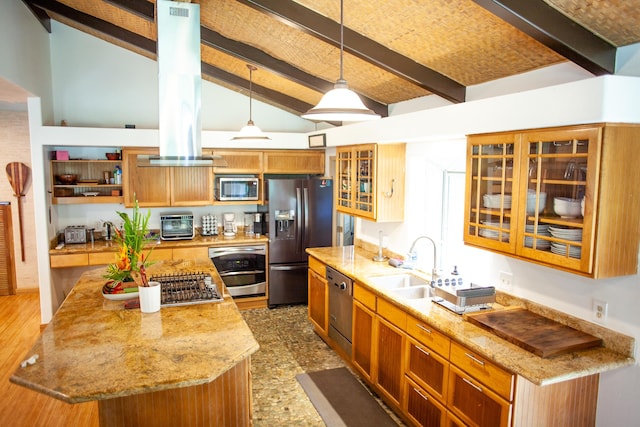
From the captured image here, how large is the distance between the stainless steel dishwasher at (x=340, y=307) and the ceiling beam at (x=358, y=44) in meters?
1.79

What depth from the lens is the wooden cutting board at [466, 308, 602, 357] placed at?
2.35 m

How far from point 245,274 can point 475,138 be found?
374 centimetres

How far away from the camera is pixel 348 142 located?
15.4 feet

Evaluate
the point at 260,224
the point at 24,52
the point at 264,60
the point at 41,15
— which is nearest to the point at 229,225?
the point at 260,224

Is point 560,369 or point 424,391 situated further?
point 424,391

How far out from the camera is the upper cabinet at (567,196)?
2.12m

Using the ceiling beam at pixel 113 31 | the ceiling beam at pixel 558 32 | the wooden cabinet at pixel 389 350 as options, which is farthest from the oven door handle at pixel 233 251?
the ceiling beam at pixel 558 32

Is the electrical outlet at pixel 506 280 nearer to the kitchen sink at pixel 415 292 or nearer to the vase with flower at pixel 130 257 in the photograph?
the kitchen sink at pixel 415 292

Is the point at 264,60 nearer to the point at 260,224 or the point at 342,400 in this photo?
the point at 260,224

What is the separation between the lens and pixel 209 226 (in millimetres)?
6004

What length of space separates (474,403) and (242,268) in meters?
3.77

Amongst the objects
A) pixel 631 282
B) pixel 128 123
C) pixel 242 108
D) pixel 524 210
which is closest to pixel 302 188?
pixel 242 108

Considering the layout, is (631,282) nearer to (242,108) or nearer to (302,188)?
(302,188)

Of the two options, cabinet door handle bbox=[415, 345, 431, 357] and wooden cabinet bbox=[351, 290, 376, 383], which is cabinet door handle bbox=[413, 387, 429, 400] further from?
wooden cabinet bbox=[351, 290, 376, 383]
